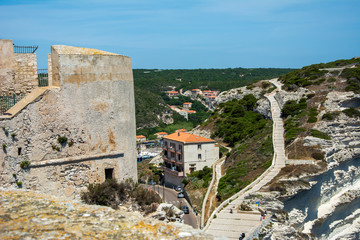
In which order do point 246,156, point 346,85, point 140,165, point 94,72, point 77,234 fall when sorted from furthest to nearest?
point 140,165 < point 346,85 < point 246,156 < point 94,72 < point 77,234

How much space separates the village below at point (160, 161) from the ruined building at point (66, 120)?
3cm

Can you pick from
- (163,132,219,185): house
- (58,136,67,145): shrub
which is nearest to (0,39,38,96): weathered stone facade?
(58,136,67,145): shrub

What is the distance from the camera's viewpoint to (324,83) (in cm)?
5366

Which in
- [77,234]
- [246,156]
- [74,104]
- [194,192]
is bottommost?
[194,192]

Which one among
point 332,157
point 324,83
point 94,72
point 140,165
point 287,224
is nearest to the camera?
point 94,72

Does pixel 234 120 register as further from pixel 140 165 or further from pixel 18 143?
pixel 18 143

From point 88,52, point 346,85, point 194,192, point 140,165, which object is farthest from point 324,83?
point 88,52

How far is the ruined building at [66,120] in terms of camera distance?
1032 cm

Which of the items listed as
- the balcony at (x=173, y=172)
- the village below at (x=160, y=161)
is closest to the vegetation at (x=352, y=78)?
the village below at (x=160, y=161)

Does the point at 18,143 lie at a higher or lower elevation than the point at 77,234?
higher

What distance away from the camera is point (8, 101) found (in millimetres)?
11297

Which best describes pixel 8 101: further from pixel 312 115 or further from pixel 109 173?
pixel 312 115

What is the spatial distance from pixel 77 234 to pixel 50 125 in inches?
203

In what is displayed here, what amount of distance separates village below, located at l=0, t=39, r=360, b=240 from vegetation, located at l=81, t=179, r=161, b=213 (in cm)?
3
